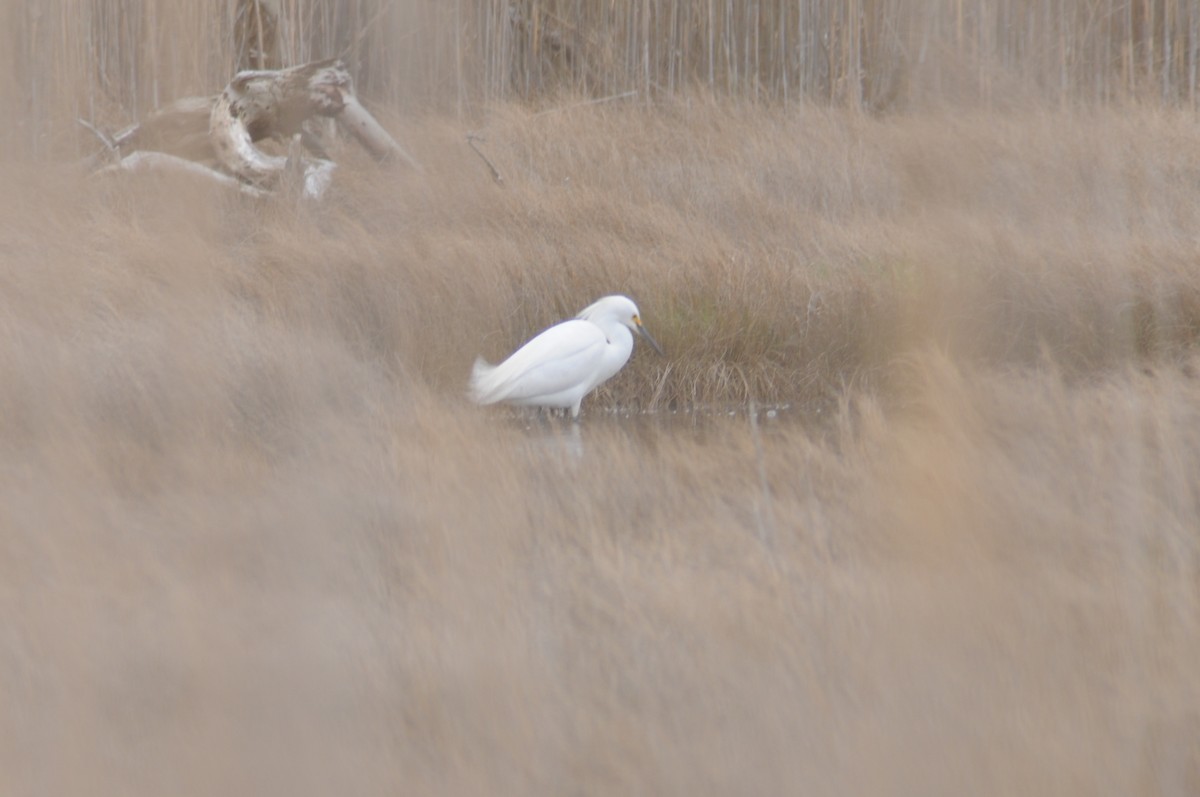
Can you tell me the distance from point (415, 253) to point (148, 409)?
164cm

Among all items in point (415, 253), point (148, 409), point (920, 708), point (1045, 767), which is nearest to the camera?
point (1045, 767)

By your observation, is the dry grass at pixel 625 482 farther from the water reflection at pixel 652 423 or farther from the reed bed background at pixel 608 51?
the reed bed background at pixel 608 51

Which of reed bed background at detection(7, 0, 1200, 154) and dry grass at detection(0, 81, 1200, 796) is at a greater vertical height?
reed bed background at detection(7, 0, 1200, 154)

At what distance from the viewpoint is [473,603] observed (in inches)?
106

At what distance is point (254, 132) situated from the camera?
7141 mm

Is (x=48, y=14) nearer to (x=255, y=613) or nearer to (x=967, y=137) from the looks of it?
(x=967, y=137)

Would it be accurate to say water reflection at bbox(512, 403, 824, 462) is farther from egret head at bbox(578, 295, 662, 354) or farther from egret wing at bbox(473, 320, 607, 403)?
egret head at bbox(578, 295, 662, 354)

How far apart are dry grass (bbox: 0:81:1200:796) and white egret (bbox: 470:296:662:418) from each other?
8.6 inches

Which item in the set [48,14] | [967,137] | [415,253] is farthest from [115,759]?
[48,14]

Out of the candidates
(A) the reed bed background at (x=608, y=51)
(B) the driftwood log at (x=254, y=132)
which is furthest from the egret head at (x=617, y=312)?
(A) the reed bed background at (x=608, y=51)

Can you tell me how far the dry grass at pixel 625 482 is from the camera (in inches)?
88.7

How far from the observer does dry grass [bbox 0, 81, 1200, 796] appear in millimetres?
2252

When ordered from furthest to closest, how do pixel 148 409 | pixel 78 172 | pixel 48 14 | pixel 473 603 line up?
pixel 48 14 → pixel 78 172 → pixel 148 409 → pixel 473 603

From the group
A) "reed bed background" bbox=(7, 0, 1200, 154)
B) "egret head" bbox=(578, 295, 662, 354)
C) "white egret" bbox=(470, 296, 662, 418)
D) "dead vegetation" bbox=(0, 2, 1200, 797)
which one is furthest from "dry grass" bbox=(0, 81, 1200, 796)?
"reed bed background" bbox=(7, 0, 1200, 154)
